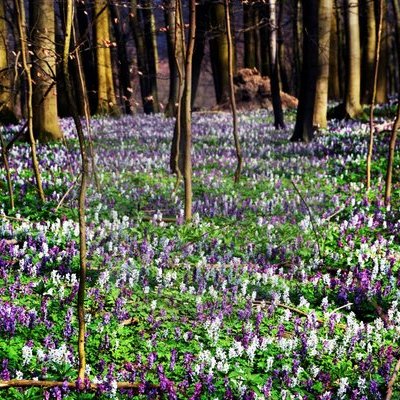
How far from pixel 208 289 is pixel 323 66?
13.7 m

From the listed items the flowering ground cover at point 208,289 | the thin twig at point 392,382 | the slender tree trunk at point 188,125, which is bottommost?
the thin twig at point 392,382

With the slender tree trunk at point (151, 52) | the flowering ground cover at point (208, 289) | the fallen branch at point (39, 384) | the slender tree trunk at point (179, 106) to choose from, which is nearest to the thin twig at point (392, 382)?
the flowering ground cover at point (208, 289)

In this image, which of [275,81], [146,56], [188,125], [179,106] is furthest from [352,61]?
[146,56]

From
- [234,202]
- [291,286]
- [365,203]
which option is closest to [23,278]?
[291,286]

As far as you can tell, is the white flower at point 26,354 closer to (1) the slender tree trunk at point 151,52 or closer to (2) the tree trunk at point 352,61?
(2) the tree trunk at point 352,61

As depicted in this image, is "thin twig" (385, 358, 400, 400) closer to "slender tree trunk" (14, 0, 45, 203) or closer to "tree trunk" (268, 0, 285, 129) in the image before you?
"slender tree trunk" (14, 0, 45, 203)

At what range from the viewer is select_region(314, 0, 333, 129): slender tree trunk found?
16891mm

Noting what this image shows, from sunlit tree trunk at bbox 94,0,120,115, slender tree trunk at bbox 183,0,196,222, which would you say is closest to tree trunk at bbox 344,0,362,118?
sunlit tree trunk at bbox 94,0,120,115

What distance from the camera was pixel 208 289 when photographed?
6.23 m

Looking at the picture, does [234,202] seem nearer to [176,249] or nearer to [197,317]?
[176,249]

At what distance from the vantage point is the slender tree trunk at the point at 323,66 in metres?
16.9

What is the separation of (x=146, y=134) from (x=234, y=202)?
9.24 meters

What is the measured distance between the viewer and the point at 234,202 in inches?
383

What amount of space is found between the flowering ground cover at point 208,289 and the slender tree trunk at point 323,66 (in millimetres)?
6933
